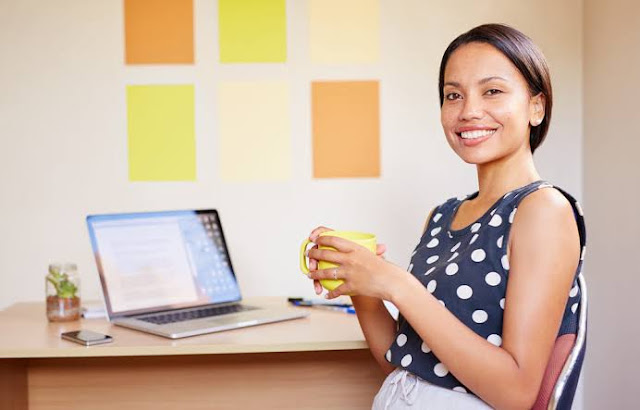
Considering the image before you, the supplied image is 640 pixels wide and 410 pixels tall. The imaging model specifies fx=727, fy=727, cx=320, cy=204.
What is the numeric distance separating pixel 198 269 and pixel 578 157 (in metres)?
1.15

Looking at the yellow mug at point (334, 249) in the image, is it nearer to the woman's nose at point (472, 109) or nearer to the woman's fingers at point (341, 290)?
the woman's fingers at point (341, 290)

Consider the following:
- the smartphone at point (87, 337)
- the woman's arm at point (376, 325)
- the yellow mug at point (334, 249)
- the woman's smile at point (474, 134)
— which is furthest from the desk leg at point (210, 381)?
the woman's smile at point (474, 134)

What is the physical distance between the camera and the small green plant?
1726mm

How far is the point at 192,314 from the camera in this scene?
1.71 m

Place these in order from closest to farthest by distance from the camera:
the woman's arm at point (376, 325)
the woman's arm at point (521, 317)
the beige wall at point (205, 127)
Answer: the woman's arm at point (521, 317) < the woman's arm at point (376, 325) < the beige wall at point (205, 127)

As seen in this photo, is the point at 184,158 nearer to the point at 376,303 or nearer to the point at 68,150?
the point at 68,150

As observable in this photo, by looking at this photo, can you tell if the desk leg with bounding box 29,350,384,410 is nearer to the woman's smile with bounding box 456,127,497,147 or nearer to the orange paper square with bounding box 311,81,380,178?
the orange paper square with bounding box 311,81,380,178

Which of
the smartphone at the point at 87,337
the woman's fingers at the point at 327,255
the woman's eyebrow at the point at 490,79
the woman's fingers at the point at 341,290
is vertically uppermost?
the woman's eyebrow at the point at 490,79

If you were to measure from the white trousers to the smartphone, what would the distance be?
0.56 meters

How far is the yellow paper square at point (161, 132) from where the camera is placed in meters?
2.12

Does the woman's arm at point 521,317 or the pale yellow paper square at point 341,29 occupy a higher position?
the pale yellow paper square at point 341,29

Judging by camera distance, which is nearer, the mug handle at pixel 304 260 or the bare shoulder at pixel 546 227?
the bare shoulder at pixel 546 227

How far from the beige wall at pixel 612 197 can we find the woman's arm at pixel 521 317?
2.41ft

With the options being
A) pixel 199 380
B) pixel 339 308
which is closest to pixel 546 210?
pixel 339 308
